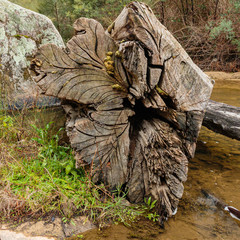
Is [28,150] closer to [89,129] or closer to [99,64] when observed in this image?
[89,129]

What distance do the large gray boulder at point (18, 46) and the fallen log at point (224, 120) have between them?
3266 mm

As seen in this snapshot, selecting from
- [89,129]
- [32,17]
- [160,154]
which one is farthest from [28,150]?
[32,17]

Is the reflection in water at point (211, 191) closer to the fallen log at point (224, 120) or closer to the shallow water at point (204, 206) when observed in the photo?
the shallow water at point (204, 206)

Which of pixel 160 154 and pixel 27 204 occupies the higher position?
pixel 160 154

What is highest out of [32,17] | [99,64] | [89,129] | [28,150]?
[32,17]

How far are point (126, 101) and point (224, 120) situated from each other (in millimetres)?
1669

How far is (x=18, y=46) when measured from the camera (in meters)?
4.63

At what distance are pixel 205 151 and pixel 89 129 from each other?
7.17 ft

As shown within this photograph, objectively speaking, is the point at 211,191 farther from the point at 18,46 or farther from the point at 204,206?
the point at 18,46

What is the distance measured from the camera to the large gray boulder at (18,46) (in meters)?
4.41

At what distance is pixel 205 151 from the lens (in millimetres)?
3352

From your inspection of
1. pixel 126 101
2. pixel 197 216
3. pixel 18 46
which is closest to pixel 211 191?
pixel 197 216

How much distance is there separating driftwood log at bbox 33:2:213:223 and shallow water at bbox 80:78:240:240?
180 mm

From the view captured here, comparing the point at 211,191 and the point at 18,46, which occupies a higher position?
the point at 18,46
